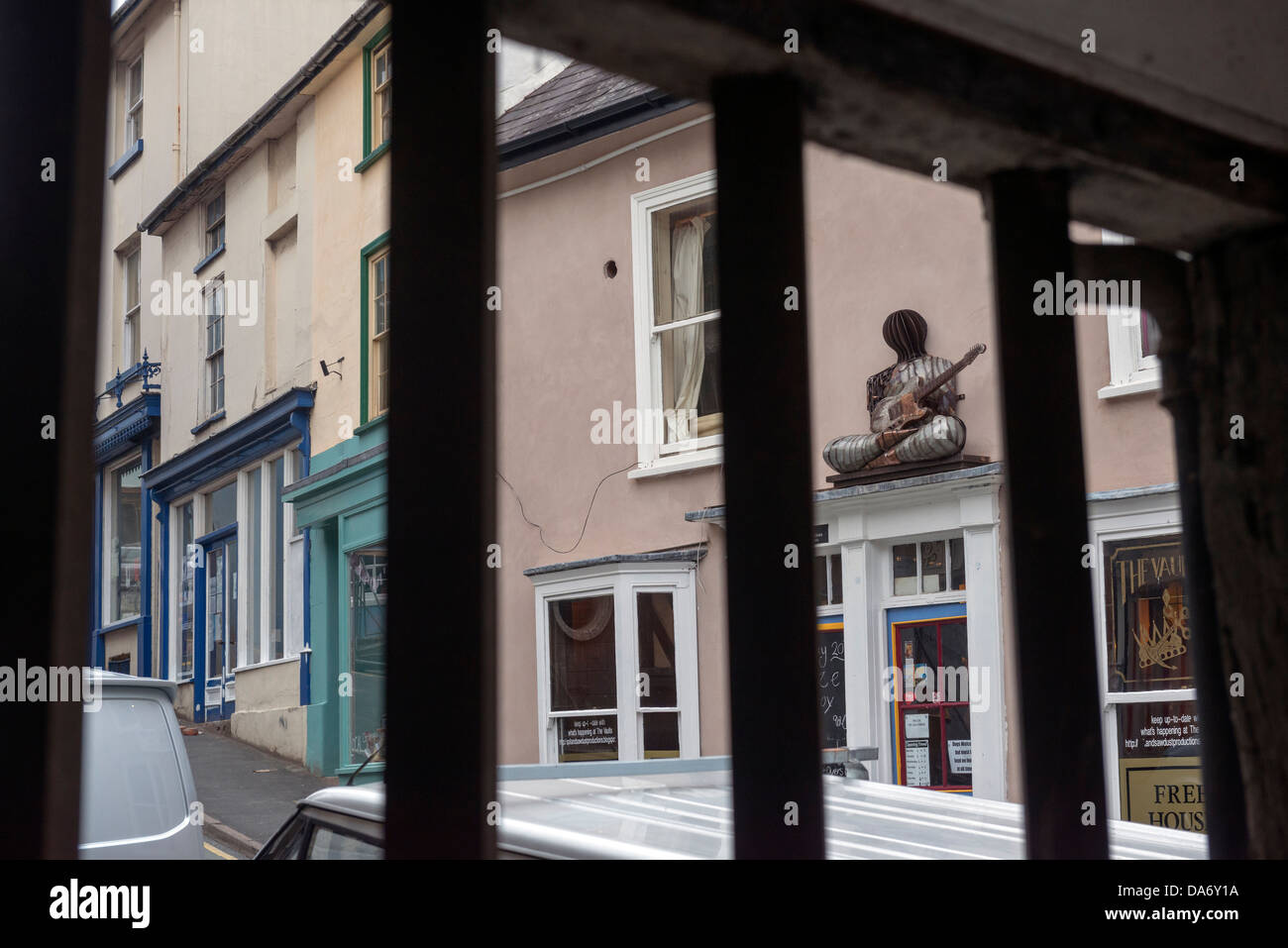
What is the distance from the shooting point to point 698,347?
10.6 m

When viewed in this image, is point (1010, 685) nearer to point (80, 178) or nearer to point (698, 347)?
point (698, 347)

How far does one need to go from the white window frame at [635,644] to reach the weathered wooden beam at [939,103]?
8843 millimetres

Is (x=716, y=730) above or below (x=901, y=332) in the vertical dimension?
below

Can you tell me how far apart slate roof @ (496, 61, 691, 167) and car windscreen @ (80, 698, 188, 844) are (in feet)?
22.0

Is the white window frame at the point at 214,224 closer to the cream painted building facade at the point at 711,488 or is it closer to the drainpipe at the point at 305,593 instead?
the drainpipe at the point at 305,593

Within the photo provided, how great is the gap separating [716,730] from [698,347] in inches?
121

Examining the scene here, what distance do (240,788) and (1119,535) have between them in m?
8.91

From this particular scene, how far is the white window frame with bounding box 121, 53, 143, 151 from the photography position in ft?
66.2

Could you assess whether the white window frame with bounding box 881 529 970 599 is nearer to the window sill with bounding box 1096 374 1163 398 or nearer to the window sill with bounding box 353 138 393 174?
the window sill with bounding box 1096 374 1163 398

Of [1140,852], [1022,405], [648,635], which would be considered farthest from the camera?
[648,635]

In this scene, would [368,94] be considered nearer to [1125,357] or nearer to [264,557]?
[264,557]

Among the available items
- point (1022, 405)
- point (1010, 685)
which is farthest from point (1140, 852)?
point (1010, 685)

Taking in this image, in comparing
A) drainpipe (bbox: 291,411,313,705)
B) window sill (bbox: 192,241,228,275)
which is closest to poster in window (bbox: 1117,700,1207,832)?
drainpipe (bbox: 291,411,313,705)
